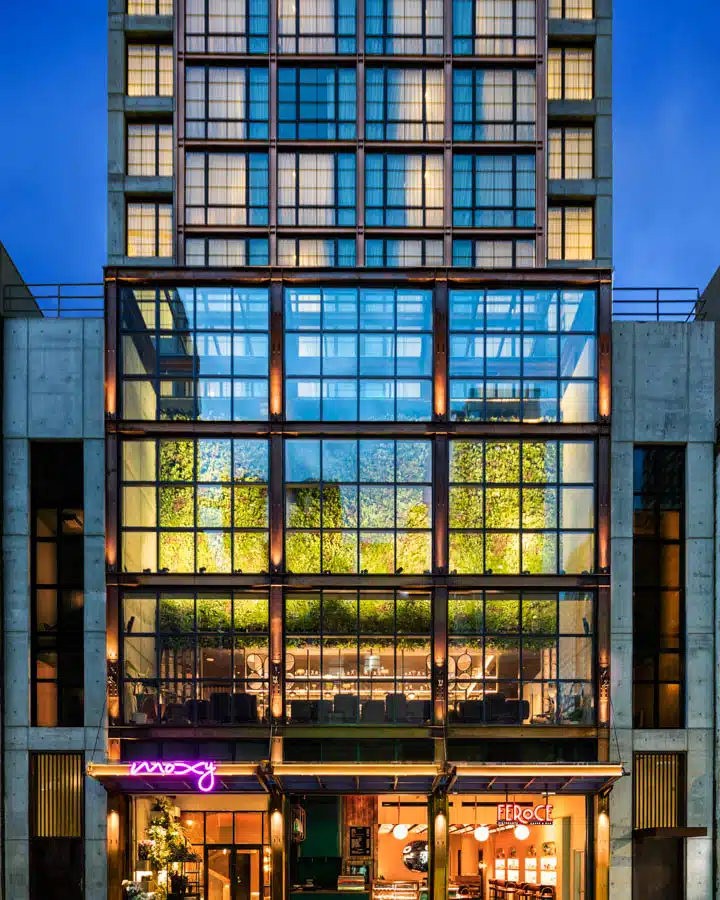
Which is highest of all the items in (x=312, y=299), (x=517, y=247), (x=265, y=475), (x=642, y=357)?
(x=517, y=247)

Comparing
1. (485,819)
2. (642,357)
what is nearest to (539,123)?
(642,357)

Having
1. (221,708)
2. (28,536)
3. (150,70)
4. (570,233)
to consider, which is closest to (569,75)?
(570,233)

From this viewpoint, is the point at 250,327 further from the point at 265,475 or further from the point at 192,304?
the point at 265,475

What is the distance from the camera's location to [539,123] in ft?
91.8

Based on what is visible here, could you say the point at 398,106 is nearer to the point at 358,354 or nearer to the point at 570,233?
the point at 570,233

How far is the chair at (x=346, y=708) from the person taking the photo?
2602 centimetres

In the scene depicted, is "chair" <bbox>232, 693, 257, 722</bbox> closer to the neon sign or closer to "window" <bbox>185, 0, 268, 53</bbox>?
the neon sign

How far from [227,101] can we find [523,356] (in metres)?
12.7

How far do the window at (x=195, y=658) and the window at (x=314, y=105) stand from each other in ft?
49.3

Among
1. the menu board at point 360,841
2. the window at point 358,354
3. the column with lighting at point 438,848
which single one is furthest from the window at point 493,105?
the menu board at point 360,841

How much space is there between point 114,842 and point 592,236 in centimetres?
2439

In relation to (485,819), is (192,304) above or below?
above

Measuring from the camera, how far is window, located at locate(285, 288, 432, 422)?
26.6m

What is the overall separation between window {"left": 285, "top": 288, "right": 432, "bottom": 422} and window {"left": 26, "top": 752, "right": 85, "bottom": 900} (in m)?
13.0
